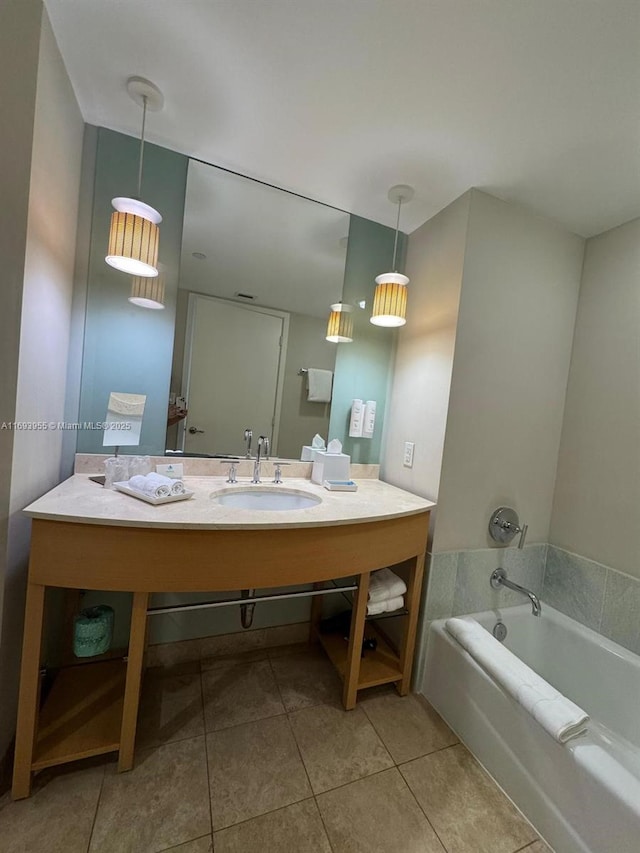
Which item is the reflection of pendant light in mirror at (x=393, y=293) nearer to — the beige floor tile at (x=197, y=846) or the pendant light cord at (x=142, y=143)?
the pendant light cord at (x=142, y=143)

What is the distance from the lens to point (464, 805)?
1110mm

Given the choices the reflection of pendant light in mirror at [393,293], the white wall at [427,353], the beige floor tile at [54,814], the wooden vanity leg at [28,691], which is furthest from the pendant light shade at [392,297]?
the beige floor tile at [54,814]

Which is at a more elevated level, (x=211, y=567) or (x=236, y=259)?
(x=236, y=259)

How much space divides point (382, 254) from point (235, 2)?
1162 mm

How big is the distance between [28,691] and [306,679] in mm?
1078

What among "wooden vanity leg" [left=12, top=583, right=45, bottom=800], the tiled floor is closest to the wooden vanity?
"wooden vanity leg" [left=12, top=583, right=45, bottom=800]

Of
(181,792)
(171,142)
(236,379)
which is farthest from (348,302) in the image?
(181,792)

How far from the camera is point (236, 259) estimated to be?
1.66 meters

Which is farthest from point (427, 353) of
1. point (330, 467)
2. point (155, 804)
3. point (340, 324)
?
point (155, 804)

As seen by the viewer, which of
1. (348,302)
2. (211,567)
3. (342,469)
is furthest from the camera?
(348,302)

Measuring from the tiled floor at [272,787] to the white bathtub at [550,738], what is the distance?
0.10m

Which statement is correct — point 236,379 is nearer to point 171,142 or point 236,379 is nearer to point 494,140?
point 171,142

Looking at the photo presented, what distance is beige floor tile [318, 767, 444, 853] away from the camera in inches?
38.7

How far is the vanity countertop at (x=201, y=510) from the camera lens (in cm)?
97
